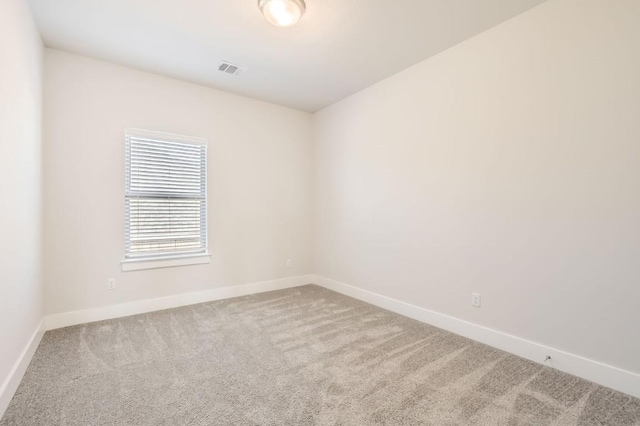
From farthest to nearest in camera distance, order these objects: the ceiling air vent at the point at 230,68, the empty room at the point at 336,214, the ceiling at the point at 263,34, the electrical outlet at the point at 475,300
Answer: the ceiling air vent at the point at 230,68 < the electrical outlet at the point at 475,300 < the ceiling at the point at 263,34 < the empty room at the point at 336,214

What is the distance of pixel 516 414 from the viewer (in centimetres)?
170

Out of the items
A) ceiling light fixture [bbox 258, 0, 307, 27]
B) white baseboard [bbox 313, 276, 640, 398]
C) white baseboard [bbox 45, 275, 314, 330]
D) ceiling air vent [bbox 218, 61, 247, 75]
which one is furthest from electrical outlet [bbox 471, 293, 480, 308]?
ceiling air vent [bbox 218, 61, 247, 75]

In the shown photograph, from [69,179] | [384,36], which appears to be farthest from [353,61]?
[69,179]

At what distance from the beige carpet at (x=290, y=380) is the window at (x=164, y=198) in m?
0.89

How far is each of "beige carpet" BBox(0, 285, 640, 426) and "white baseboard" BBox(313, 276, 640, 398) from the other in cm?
8

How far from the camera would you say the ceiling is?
7.54 ft

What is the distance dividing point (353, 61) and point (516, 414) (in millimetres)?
3212

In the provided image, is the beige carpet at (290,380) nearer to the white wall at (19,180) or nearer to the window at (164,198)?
the white wall at (19,180)

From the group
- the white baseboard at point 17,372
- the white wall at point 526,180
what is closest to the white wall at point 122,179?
the white baseboard at point 17,372

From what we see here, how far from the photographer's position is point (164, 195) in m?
3.52

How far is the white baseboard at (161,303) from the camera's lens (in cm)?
295

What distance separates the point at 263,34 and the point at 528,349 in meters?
3.46

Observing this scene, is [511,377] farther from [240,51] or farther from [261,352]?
[240,51]

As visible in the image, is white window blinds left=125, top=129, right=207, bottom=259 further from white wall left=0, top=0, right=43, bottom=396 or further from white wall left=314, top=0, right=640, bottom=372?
white wall left=314, top=0, right=640, bottom=372
